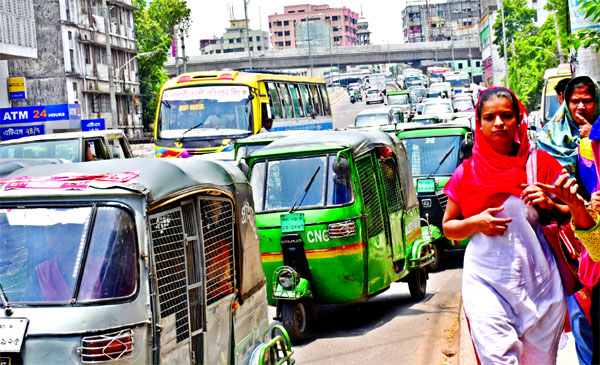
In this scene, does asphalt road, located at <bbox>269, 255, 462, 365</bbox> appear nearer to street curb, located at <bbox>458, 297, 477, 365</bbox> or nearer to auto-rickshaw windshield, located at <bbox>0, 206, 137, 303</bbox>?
street curb, located at <bbox>458, 297, 477, 365</bbox>

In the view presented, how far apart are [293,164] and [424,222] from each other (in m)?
4.86

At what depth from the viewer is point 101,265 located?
4805 millimetres

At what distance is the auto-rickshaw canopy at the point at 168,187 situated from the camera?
16.0 ft

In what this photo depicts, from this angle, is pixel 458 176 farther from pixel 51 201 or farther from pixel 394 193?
pixel 394 193

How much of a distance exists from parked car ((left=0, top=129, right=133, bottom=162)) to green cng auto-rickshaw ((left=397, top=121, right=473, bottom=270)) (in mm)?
5157

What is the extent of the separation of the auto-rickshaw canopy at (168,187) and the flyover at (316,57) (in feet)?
329

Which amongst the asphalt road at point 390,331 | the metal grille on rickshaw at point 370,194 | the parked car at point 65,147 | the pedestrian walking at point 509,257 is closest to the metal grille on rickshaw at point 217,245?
the pedestrian walking at point 509,257

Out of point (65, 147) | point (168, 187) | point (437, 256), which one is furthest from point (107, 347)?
point (65, 147)

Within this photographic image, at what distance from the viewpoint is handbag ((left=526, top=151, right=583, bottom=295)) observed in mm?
4676

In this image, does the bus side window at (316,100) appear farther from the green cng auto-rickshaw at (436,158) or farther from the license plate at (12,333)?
the license plate at (12,333)

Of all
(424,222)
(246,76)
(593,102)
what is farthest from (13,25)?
(593,102)

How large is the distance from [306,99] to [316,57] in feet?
284

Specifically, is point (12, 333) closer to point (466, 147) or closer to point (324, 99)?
point (466, 147)

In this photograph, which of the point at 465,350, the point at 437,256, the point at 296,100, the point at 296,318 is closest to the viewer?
the point at 465,350
